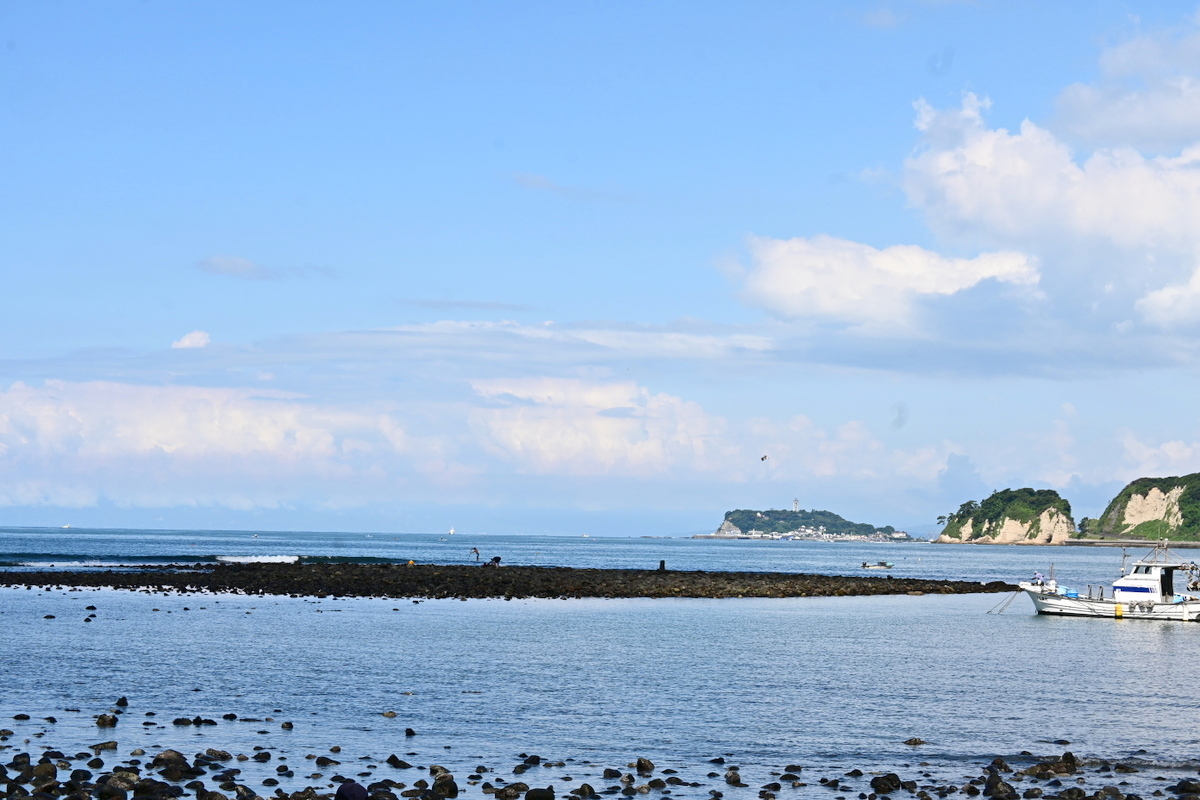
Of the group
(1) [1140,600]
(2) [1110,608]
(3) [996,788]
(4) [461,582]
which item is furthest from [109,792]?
(4) [461,582]

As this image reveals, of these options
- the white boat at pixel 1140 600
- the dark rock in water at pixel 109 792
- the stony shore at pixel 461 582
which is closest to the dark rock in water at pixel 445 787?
the dark rock in water at pixel 109 792

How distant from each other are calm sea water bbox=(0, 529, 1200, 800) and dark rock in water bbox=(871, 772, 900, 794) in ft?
7.83

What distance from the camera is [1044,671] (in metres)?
49.2

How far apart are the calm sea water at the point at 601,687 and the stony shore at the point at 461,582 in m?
20.3

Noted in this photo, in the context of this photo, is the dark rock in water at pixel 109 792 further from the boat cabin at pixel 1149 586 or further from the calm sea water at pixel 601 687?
the boat cabin at pixel 1149 586

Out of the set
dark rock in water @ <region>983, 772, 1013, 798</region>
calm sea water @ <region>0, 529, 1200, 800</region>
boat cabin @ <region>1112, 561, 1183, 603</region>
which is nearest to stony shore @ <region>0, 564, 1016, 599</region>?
calm sea water @ <region>0, 529, 1200, 800</region>

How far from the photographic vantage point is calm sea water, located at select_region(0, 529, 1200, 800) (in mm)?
30625

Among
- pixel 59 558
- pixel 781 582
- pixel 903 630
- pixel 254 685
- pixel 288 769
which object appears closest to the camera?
pixel 288 769

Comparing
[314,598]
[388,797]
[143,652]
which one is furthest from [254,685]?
[314,598]

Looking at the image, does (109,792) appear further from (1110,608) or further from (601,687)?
(1110,608)

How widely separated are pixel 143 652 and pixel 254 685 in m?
11.4

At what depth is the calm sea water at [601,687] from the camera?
3062cm

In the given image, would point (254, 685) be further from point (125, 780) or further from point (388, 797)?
point (388, 797)

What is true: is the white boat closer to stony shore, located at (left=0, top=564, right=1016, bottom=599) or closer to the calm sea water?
the calm sea water
